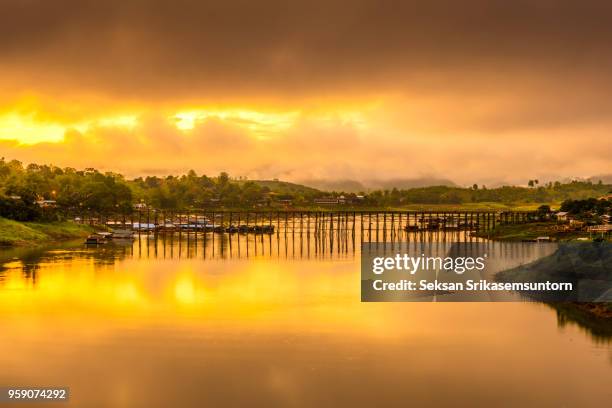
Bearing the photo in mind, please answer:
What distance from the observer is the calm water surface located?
26.0 metres

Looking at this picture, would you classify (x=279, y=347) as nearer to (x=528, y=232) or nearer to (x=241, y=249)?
(x=241, y=249)

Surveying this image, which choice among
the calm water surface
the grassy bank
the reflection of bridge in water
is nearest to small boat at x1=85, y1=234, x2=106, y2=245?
the reflection of bridge in water

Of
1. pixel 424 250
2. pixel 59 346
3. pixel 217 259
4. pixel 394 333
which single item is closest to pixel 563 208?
pixel 424 250

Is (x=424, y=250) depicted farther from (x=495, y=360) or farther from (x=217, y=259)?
(x=495, y=360)

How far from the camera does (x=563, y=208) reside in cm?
10038

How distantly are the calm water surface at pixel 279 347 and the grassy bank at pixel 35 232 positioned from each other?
96.8 feet

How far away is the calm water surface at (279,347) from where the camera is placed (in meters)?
26.0

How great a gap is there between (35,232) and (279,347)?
62.2 metres

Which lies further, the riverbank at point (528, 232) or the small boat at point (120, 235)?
the small boat at point (120, 235)

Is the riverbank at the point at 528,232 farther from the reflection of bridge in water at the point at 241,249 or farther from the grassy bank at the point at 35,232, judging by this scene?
the grassy bank at the point at 35,232

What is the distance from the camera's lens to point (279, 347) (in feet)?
105

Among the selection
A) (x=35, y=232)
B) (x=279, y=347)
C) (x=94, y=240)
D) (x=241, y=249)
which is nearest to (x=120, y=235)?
(x=94, y=240)

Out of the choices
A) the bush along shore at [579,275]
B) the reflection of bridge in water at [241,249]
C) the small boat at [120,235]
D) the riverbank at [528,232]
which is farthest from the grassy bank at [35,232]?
the riverbank at [528,232]

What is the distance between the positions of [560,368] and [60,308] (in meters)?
27.2
